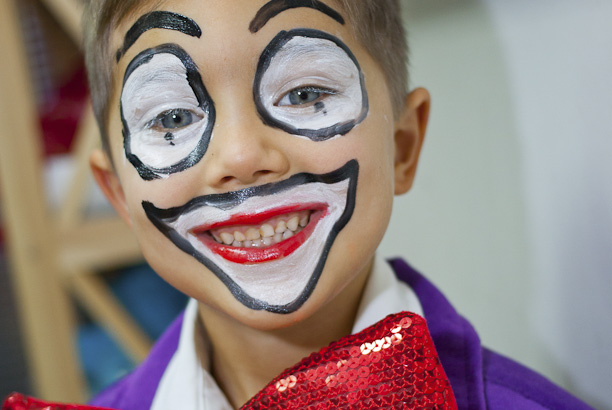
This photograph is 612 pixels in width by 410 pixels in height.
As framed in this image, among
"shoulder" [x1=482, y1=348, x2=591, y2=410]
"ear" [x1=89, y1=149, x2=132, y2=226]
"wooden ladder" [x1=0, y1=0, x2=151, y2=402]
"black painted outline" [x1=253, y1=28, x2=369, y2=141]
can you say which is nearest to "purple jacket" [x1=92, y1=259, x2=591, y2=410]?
"shoulder" [x1=482, y1=348, x2=591, y2=410]

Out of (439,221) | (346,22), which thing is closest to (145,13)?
(346,22)

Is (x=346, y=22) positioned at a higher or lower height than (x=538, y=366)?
higher

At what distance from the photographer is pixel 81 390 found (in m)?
1.39

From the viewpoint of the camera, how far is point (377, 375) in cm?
59

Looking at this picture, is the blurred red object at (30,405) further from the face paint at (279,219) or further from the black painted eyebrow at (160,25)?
the black painted eyebrow at (160,25)

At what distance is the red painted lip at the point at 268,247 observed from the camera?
62 cm

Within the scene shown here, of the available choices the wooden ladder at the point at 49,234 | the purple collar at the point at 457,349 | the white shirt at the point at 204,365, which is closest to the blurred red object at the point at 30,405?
the white shirt at the point at 204,365

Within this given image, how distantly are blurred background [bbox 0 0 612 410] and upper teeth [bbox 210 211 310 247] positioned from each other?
1.00ft

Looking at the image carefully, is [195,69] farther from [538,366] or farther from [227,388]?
[538,366]

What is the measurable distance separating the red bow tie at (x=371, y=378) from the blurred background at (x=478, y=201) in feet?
0.75

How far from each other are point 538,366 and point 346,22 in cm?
50

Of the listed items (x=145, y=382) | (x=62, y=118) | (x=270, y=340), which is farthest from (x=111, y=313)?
(x=270, y=340)

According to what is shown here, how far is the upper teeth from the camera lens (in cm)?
63

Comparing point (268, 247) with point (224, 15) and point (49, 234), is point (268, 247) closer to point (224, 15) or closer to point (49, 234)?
point (224, 15)
